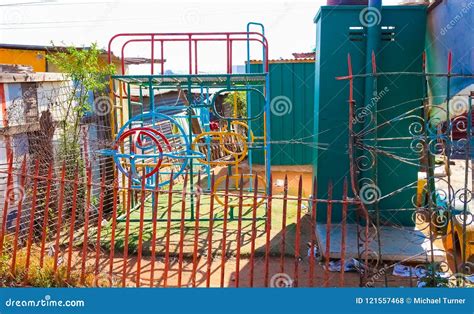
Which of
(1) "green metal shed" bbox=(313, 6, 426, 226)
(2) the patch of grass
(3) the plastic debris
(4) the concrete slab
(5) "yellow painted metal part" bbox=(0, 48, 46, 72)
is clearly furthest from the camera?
(5) "yellow painted metal part" bbox=(0, 48, 46, 72)

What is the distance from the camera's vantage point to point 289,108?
1098 cm

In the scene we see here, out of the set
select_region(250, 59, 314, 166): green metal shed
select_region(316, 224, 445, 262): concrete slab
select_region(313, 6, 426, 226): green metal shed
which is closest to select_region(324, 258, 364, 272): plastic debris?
select_region(316, 224, 445, 262): concrete slab

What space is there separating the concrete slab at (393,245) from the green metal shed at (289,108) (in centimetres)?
456

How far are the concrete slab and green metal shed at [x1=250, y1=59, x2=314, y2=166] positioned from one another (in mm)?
4560

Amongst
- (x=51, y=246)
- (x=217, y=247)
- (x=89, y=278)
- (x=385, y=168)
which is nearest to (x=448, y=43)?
(x=385, y=168)

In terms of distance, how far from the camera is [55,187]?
6.69 meters

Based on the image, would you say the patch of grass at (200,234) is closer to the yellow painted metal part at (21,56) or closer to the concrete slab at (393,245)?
the concrete slab at (393,245)

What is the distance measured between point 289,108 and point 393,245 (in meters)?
5.71

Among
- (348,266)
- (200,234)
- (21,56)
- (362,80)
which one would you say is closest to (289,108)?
(362,80)

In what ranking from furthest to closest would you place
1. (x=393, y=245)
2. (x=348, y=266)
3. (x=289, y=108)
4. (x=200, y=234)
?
1. (x=289, y=108)
2. (x=200, y=234)
3. (x=393, y=245)
4. (x=348, y=266)

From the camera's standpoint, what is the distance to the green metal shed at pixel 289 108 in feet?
35.4

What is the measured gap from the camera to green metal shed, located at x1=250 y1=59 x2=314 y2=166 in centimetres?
1078

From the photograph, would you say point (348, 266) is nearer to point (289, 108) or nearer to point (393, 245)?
point (393, 245)

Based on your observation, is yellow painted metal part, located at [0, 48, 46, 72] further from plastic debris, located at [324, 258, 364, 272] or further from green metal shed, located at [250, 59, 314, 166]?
plastic debris, located at [324, 258, 364, 272]
